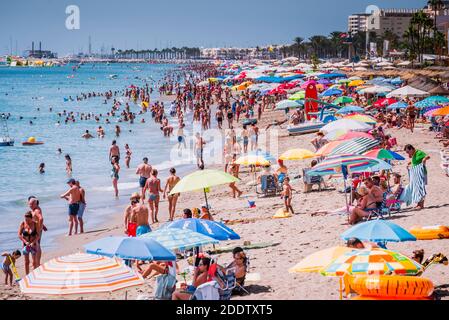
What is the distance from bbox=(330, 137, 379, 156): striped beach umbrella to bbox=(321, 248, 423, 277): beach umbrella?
5930 millimetres

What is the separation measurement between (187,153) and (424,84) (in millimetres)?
10319

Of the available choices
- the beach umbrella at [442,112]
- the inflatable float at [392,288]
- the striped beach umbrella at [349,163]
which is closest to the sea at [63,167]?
the striped beach umbrella at [349,163]

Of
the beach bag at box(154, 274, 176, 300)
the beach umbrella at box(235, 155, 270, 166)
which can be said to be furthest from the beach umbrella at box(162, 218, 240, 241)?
the beach umbrella at box(235, 155, 270, 166)

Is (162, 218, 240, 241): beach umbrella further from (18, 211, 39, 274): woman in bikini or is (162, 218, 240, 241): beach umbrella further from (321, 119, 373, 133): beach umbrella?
(321, 119, 373, 133): beach umbrella

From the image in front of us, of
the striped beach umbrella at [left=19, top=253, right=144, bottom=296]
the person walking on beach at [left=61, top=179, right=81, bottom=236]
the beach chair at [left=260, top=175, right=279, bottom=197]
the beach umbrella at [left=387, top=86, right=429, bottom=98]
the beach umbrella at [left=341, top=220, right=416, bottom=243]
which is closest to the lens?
the striped beach umbrella at [left=19, top=253, right=144, bottom=296]

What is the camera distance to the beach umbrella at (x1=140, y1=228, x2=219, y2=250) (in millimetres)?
8633

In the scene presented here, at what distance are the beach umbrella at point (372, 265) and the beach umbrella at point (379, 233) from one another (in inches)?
30.1

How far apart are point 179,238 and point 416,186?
5172mm

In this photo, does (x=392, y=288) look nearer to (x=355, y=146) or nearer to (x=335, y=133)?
(x=355, y=146)

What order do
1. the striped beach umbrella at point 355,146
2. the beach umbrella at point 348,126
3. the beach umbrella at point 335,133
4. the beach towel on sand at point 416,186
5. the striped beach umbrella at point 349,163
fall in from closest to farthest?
the striped beach umbrella at point 349,163, the beach towel on sand at point 416,186, the striped beach umbrella at point 355,146, the beach umbrella at point 335,133, the beach umbrella at point 348,126

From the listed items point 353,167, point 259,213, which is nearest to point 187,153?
point 259,213

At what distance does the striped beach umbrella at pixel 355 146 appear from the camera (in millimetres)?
13164

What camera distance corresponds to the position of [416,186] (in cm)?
1231

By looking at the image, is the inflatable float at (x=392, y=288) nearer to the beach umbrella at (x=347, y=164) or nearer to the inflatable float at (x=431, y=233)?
the inflatable float at (x=431, y=233)
